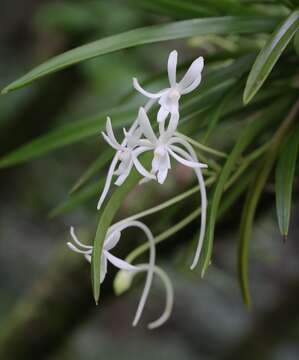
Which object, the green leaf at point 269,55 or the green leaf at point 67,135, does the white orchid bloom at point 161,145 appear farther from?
the green leaf at point 67,135

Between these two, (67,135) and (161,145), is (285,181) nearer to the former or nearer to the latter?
(161,145)

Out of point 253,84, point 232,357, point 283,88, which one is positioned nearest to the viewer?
point 253,84

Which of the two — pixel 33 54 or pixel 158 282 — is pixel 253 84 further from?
pixel 33 54

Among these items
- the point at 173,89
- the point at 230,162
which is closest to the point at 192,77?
the point at 173,89

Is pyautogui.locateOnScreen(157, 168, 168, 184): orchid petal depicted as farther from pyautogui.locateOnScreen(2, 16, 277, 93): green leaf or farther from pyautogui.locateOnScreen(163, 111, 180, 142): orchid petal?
pyautogui.locateOnScreen(2, 16, 277, 93): green leaf

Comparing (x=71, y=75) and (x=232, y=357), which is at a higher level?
(x=71, y=75)

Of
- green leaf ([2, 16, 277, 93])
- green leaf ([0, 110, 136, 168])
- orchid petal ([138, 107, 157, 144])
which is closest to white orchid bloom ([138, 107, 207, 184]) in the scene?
orchid petal ([138, 107, 157, 144])

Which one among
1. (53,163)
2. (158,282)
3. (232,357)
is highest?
(53,163)

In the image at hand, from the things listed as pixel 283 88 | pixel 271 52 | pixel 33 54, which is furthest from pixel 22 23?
pixel 271 52
